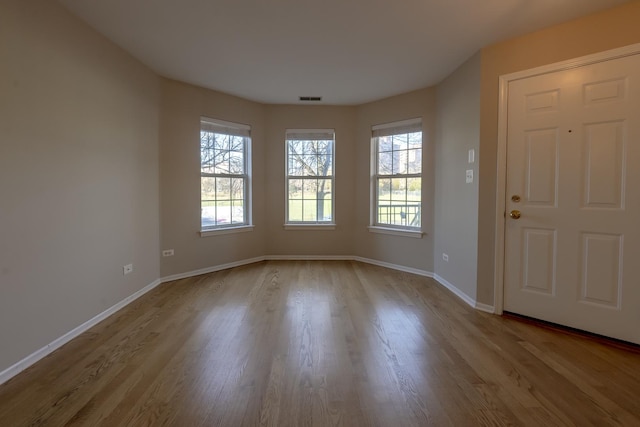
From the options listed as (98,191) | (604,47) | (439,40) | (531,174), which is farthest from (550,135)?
(98,191)

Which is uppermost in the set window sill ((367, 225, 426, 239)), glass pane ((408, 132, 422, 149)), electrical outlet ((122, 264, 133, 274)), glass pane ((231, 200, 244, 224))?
glass pane ((408, 132, 422, 149))

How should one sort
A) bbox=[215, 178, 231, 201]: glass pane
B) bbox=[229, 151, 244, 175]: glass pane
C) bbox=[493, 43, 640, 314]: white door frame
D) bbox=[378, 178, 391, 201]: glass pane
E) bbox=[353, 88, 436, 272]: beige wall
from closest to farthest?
bbox=[493, 43, 640, 314]: white door frame → bbox=[353, 88, 436, 272]: beige wall → bbox=[215, 178, 231, 201]: glass pane → bbox=[229, 151, 244, 175]: glass pane → bbox=[378, 178, 391, 201]: glass pane

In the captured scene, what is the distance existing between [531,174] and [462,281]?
131cm

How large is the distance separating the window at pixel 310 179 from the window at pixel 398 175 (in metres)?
0.75

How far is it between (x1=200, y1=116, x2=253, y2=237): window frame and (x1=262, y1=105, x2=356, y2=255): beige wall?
1.03ft

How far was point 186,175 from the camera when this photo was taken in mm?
4305

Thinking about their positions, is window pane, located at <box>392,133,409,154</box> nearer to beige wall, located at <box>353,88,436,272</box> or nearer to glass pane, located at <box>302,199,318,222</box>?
beige wall, located at <box>353,88,436,272</box>

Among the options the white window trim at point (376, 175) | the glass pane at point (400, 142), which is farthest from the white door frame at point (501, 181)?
the glass pane at point (400, 142)

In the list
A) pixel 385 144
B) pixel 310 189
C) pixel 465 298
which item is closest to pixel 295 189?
pixel 310 189

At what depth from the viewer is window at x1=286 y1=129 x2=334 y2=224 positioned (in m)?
5.41

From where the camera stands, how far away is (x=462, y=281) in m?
3.57

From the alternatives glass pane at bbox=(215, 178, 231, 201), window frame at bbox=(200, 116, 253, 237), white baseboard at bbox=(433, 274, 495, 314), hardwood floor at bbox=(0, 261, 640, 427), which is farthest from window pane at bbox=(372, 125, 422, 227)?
glass pane at bbox=(215, 178, 231, 201)

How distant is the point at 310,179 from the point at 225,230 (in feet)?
5.21

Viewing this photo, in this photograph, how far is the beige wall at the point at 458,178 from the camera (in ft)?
10.8
